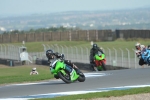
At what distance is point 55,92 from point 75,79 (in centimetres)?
293

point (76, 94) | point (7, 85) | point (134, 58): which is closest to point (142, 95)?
point (76, 94)

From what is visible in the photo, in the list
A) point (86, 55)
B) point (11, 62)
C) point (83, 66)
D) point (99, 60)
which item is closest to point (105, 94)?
point (99, 60)

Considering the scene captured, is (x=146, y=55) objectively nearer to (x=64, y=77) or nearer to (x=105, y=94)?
(x=64, y=77)

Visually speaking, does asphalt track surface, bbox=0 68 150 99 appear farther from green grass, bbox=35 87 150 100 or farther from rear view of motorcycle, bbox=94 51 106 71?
rear view of motorcycle, bbox=94 51 106 71

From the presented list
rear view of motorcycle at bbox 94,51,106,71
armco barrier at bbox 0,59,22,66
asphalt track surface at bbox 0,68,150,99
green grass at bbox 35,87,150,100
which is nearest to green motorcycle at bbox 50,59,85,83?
asphalt track surface at bbox 0,68,150,99

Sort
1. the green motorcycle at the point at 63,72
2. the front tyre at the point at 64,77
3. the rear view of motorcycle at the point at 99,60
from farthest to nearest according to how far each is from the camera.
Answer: the rear view of motorcycle at the point at 99,60, the front tyre at the point at 64,77, the green motorcycle at the point at 63,72

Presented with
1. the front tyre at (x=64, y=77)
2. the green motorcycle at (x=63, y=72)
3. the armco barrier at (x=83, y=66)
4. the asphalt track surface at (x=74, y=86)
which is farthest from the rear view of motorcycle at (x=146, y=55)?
the front tyre at (x=64, y=77)

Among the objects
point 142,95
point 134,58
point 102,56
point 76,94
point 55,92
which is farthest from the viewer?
point 134,58

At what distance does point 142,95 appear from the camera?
14.5 meters

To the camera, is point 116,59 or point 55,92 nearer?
point 55,92

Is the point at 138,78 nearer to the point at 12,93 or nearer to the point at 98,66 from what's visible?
the point at 12,93

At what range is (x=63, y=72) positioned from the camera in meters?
19.2

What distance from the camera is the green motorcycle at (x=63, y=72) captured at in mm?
18844

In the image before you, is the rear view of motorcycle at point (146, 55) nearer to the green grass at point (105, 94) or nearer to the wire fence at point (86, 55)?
the wire fence at point (86, 55)
